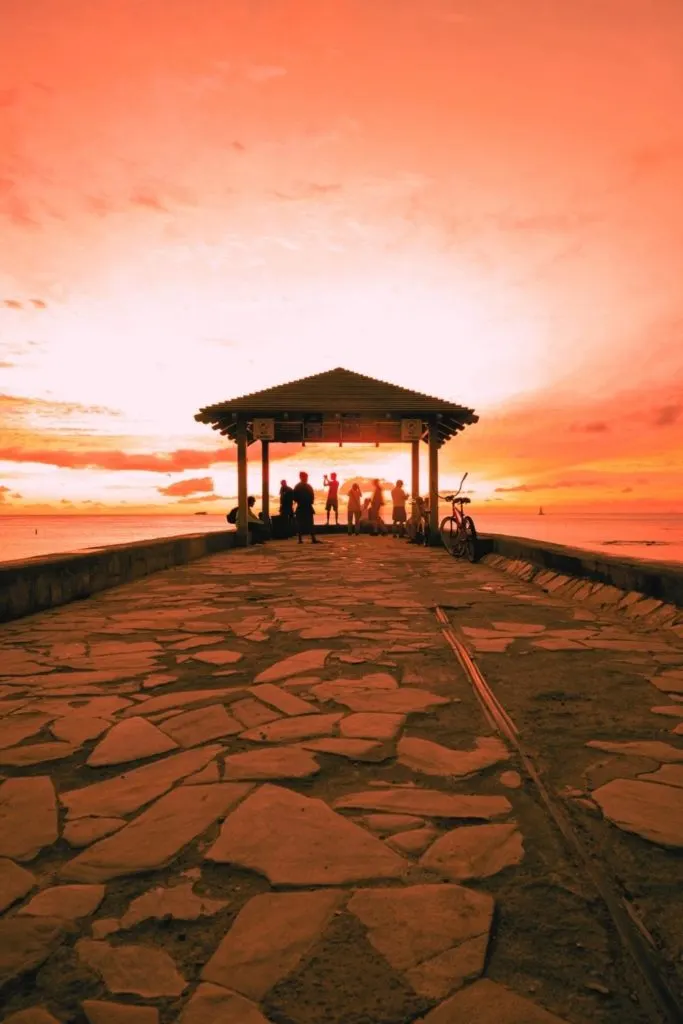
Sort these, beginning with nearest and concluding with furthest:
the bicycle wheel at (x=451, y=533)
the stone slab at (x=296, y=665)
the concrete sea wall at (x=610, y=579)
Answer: the stone slab at (x=296, y=665), the concrete sea wall at (x=610, y=579), the bicycle wheel at (x=451, y=533)

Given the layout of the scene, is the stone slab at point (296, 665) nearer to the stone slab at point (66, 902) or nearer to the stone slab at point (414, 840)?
the stone slab at point (414, 840)

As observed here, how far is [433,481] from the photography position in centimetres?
1636

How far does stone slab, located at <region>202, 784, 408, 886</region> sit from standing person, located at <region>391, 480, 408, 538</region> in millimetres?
16737

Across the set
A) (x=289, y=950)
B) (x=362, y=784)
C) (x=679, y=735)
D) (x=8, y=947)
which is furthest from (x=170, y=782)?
(x=679, y=735)

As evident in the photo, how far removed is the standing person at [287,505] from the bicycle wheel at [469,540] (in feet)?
23.5

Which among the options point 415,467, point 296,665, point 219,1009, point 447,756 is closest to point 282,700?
point 296,665

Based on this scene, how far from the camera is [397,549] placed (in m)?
14.6

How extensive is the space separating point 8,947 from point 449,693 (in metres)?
2.48

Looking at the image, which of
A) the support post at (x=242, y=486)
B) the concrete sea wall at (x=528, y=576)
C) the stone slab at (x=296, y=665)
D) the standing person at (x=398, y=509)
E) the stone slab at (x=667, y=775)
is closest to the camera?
the stone slab at (x=667, y=775)

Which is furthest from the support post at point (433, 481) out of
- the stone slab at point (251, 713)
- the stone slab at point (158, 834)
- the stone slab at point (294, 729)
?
the stone slab at point (158, 834)

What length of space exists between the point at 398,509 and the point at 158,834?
17.4 metres

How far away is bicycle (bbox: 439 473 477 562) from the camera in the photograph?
11.6m

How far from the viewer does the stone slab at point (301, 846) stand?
1837 mm

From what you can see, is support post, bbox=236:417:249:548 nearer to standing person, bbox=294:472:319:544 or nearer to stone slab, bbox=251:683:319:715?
standing person, bbox=294:472:319:544
